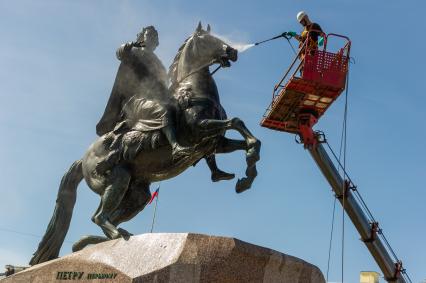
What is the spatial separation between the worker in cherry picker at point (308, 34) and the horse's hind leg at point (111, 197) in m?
10.4

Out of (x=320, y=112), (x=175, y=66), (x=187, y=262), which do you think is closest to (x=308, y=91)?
(x=320, y=112)

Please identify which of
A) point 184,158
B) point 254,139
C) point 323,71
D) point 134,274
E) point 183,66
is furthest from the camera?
point 323,71

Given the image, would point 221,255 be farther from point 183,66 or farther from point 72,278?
point 183,66

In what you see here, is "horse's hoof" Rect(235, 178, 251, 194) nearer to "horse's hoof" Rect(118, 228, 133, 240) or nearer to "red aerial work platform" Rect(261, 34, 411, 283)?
"horse's hoof" Rect(118, 228, 133, 240)

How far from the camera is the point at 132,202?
8711mm

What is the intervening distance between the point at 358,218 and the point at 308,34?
221 inches

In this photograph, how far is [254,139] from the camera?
292 inches

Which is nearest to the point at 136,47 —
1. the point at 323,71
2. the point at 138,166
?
the point at 138,166

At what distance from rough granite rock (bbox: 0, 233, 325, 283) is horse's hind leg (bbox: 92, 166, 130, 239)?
1.18 metres

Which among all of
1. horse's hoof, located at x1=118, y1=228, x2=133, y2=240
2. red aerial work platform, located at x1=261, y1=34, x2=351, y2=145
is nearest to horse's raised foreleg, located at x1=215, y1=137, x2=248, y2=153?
horse's hoof, located at x1=118, y1=228, x2=133, y2=240

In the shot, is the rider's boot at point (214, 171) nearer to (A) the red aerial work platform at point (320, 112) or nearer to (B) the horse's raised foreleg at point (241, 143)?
(B) the horse's raised foreleg at point (241, 143)

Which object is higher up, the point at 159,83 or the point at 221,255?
the point at 159,83

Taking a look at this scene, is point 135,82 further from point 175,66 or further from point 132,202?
point 132,202

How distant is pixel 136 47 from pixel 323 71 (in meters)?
9.33
